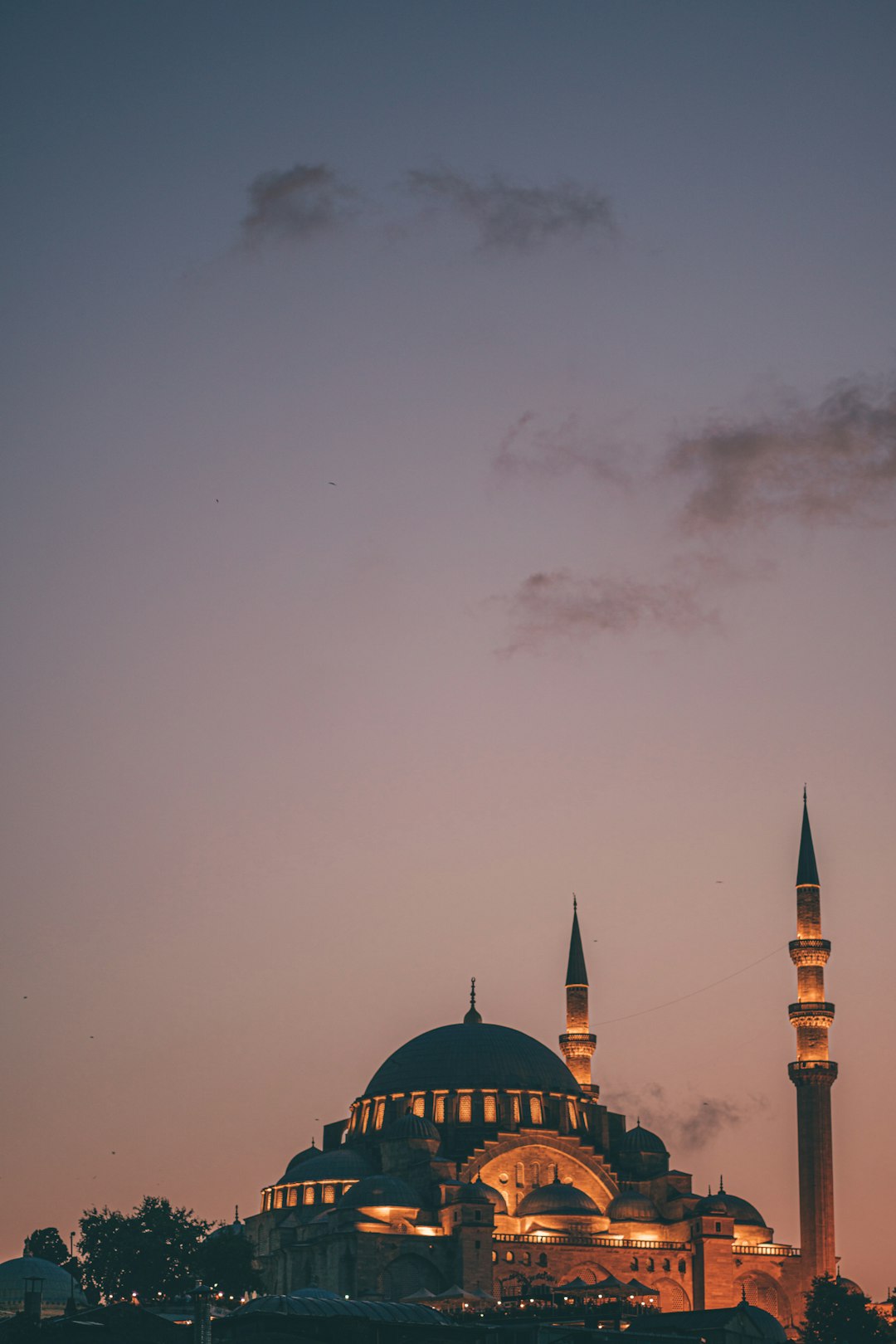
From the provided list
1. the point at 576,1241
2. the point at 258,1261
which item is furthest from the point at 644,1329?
the point at 258,1261

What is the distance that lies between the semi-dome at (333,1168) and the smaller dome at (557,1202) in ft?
23.2

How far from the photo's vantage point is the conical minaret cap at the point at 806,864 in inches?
3238

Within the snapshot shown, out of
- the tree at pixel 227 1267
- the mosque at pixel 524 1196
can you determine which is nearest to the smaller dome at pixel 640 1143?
the mosque at pixel 524 1196

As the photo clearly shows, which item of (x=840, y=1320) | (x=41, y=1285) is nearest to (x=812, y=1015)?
(x=840, y=1320)

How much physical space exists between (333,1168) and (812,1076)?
20266mm

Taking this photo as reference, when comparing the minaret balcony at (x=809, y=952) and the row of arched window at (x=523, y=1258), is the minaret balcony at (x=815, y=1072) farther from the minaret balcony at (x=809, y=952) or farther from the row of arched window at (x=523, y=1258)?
the row of arched window at (x=523, y=1258)

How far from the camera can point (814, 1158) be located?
76062mm

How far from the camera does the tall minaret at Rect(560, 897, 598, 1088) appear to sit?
9238cm

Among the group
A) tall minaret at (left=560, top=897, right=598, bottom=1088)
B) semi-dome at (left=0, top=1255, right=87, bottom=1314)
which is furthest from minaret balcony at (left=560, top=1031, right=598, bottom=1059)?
semi-dome at (left=0, top=1255, right=87, bottom=1314)

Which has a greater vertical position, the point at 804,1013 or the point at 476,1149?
the point at 804,1013

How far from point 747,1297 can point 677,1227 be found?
376cm

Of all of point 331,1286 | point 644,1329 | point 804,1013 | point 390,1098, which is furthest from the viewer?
point 390,1098

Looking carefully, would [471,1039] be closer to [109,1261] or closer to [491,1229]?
[491,1229]

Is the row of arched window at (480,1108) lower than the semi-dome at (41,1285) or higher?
higher
